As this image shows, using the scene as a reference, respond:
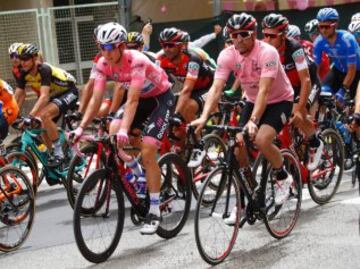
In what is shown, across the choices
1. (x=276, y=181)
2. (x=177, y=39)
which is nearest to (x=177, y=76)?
(x=177, y=39)

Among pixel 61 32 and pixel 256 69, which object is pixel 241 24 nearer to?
pixel 256 69

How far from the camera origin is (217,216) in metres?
6.94

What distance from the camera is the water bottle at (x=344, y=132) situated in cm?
1069

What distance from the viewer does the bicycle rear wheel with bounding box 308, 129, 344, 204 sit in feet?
30.5

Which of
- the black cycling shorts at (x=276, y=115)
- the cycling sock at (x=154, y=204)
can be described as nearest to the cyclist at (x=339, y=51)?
the black cycling shorts at (x=276, y=115)

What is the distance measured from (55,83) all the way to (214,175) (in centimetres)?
424

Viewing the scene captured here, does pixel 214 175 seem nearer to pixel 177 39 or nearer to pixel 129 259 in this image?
pixel 129 259

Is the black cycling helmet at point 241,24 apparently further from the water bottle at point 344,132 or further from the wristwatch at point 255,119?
the water bottle at point 344,132

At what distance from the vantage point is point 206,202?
267 inches

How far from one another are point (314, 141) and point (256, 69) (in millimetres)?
1966

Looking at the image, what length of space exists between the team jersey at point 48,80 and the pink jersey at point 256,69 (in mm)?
3244

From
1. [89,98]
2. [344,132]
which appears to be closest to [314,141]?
[344,132]

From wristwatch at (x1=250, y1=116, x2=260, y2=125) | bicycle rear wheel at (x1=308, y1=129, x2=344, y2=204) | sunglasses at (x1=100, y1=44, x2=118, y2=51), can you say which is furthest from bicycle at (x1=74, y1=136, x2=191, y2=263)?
bicycle rear wheel at (x1=308, y1=129, x2=344, y2=204)

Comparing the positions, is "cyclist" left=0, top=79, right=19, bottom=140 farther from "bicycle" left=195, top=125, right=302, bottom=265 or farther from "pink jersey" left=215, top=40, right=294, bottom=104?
"bicycle" left=195, top=125, right=302, bottom=265
